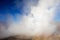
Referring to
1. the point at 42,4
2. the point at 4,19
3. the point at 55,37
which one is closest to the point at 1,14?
the point at 4,19

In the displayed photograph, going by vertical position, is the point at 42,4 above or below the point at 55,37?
above

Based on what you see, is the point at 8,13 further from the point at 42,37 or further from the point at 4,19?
the point at 42,37

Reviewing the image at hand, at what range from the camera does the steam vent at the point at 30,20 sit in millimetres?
2055

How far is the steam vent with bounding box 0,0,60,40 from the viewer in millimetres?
2055

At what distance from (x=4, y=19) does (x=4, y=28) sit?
9 centimetres

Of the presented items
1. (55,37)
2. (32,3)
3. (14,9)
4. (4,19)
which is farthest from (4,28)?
(55,37)

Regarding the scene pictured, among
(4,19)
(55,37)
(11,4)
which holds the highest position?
(11,4)

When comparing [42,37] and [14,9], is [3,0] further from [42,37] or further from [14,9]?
[42,37]

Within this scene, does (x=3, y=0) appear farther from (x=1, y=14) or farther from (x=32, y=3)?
(x=32, y=3)

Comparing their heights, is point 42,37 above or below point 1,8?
below

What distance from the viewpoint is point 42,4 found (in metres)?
2.06

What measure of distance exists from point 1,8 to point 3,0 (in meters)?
0.08

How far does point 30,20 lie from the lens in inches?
81.3

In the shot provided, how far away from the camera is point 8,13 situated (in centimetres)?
206
